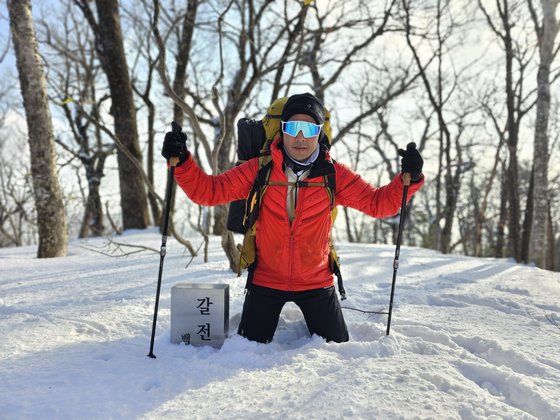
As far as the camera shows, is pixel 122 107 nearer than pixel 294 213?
No

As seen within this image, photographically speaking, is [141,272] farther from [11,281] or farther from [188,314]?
[188,314]

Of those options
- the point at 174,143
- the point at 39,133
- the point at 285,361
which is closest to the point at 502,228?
the point at 285,361

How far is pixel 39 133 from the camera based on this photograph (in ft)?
19.0

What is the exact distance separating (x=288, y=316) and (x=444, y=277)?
8.22 ft

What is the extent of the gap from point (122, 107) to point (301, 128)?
26.0 feet

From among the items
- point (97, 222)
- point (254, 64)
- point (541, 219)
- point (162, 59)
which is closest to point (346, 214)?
point (97, 222)

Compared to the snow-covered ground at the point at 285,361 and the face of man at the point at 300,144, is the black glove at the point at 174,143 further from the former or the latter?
the snow-covered ground at the point at 285,361

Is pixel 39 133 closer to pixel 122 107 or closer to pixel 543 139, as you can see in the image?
pixel 122 107

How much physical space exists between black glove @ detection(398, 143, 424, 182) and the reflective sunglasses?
62 centimetres

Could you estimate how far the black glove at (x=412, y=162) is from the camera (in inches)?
101

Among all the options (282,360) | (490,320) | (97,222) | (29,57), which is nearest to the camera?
(282,360)

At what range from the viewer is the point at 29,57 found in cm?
566

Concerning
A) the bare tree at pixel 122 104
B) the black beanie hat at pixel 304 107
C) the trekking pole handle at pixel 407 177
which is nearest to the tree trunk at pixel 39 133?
the bare tree at pixel 122 104

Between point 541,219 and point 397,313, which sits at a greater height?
point 541,219
